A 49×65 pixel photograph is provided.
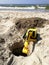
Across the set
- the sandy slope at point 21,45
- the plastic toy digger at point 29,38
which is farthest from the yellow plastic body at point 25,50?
the sandy slope at point 21,45

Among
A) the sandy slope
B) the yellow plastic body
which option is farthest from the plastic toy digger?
the sandy slope

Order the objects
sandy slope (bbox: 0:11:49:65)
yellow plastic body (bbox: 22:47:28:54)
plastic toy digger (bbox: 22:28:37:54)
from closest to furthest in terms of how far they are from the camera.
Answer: sandy slope (bbox: 0:11:49:65), yellow plastic body (bbox: 22:47:28:54), plastic toy digger (bbox: 22:28:37:54)

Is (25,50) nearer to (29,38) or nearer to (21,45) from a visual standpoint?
(29,38)

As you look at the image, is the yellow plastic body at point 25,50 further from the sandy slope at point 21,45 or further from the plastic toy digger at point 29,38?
the sandy slope at point 21,45

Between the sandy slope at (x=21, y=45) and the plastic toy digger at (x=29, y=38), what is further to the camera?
the plastic toy digger at (x=29, y=38)

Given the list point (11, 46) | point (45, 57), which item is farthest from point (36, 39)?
point (45, 57)

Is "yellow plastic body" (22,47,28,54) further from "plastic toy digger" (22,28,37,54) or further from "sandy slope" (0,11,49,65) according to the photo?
"sandy slope" (0,11,49,65)

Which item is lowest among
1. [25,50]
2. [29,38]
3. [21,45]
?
[21,45]

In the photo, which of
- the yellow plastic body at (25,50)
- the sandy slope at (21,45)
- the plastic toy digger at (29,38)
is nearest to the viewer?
the sandy slope at (21,45)

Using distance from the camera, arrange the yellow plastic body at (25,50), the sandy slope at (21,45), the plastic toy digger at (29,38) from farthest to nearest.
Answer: the plastic toy digger at (29,38)
the yellow plastic body at (25,50)
the sandy slope at (21,45)

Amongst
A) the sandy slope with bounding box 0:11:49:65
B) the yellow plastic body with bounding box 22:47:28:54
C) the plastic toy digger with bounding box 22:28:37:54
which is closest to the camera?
the sandy slope with bounding box 0:11:49:65

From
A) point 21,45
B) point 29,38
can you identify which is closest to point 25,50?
point 29,38

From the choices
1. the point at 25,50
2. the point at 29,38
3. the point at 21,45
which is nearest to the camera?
the point at 25,50

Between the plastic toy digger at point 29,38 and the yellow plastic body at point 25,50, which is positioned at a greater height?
the plastic toy digger at point 29,38
